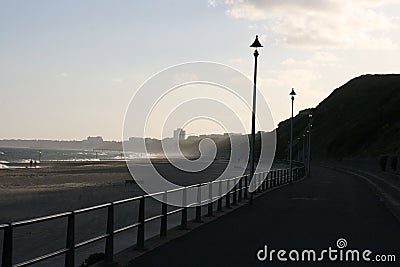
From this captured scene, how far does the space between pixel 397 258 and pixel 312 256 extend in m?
1.59

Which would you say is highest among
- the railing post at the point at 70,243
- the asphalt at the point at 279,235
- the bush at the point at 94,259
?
the railing post at the point at 70,243

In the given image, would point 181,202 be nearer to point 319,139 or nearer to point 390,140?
point 390,140

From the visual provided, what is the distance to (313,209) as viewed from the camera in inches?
1011

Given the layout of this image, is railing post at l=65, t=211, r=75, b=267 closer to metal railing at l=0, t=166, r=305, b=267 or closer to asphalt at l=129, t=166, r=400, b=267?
metal railing at l=0, t=166, r=305, b=267

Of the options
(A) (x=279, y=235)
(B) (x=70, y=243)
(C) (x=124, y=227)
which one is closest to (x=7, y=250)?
(B) (x=70, y=243)

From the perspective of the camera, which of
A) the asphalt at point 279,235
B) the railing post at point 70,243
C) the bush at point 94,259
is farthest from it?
the asphalt at point 279,235

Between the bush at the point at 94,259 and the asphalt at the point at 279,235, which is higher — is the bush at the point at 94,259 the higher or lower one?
the lower one

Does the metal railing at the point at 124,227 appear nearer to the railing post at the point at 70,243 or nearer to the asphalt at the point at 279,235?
the railing post at the point at 70,243

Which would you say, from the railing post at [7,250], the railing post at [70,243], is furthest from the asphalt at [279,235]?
the railing post at [7,250]

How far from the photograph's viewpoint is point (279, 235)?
16.7 m

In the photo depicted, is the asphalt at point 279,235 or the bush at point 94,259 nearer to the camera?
the bush at point 94,259

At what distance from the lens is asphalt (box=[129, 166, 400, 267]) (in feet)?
42.1

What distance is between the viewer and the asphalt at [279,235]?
12.8 m

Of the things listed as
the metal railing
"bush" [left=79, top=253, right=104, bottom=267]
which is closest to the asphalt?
the metal railing
